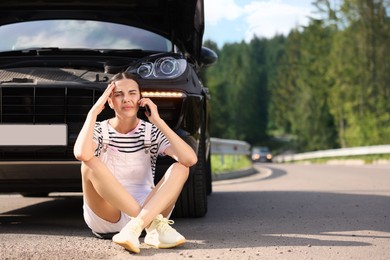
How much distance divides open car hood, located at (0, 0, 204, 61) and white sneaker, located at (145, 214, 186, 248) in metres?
2.14

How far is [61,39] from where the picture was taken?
5.31 meters

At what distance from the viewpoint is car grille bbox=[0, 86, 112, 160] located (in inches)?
176

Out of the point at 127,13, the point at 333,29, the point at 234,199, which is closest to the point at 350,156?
the point at 333,29

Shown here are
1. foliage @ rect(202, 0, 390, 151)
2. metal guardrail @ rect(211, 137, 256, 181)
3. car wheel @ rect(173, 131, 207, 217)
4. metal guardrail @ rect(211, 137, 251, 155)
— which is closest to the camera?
car wheel @ rect(173, 131, 207, 217)

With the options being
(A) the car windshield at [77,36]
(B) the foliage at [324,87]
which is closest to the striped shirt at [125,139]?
(A) the car windshield at [77,36]

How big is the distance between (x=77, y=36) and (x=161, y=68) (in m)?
1.07

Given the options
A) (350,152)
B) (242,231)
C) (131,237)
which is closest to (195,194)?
(242,231)

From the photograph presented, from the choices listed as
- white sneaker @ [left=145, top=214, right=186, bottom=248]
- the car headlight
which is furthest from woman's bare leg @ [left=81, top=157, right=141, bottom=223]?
the car headlight

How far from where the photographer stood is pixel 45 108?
4488 millimetres

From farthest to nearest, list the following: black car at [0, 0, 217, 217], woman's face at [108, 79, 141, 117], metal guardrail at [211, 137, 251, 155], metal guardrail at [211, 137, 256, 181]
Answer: metal guardrail at [211, 137, 251, 155]
metal guardrail at [211, 137, 256, 181]
black car at [0, 0, 217, 217]
woman's face at [108, 79, 141, 117]

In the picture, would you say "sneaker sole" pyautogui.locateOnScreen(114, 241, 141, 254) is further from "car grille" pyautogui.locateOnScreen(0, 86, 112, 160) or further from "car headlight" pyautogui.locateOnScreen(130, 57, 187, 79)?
"car headlight" pyautogui.locateOnScreen(130, 57, 187, 79)

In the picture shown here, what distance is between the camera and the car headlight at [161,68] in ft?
14.9

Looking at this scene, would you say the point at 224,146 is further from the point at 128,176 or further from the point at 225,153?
the point at 128,176

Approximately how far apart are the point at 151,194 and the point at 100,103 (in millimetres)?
575
